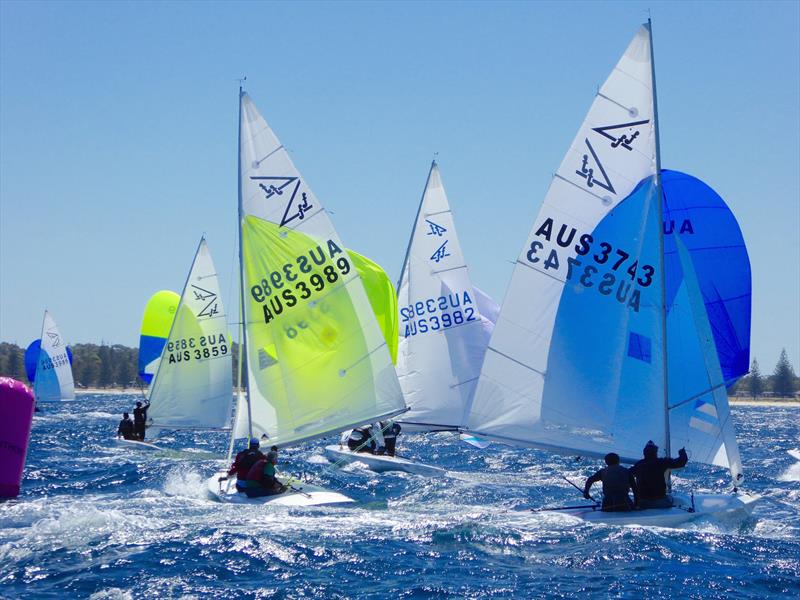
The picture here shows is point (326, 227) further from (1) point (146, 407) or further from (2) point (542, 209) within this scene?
(1) point (146, 407)

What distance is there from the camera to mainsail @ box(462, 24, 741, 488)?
1375 centimetres

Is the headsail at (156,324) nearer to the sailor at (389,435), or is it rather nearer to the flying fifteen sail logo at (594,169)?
the sailor at (389,435)

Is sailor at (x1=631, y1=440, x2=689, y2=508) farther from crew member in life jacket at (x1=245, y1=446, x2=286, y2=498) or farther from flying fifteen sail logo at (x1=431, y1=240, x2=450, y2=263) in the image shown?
flying fifteen sail logo at (x1=431, y1=240, x2=450, y2=263)

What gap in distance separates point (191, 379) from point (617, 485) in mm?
16909

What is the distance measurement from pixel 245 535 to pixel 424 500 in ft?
15.7

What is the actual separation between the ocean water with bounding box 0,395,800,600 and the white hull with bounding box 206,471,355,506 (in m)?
0.27

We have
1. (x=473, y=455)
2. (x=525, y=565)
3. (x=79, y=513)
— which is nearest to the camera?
(x=525, y=565)

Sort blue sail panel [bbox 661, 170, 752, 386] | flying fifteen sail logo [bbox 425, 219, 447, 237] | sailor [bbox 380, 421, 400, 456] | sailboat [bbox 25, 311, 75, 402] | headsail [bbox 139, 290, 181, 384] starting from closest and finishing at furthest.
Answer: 1. blue sail panel [bbox 661, 170, 752, 386]
2. sailor [bbox 380, 421, 400, 456]
3. flying fifteen sail logo [bbox 425, 219, 447, 237]
4. headsail [bbox 139, 290, 181, 384]
5. sailboat [bbox 25, 311, 75, 402]

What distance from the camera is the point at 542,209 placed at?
46.1 ft

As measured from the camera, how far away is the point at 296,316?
1672cm

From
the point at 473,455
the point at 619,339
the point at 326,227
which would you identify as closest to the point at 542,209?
the point at 619,339

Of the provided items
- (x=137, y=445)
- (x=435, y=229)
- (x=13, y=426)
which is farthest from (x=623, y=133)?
(x=137, y=445)

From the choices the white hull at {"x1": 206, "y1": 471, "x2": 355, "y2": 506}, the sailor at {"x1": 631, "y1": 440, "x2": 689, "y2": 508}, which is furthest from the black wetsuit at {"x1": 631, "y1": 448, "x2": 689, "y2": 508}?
the white hull at {"x1": 206, "y1": 471, "x2": 355, "y2": 506}

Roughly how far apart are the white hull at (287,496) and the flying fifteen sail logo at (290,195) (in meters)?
4.20
